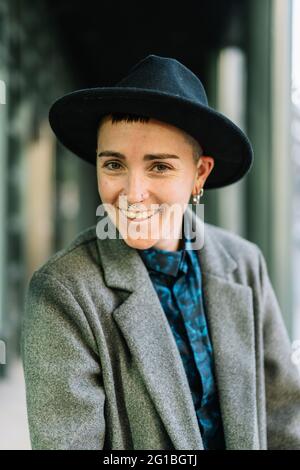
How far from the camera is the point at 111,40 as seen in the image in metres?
6.76

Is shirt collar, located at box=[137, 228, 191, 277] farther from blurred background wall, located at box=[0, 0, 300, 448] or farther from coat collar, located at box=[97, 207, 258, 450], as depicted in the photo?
blurred background wall, located at box=[0, 0, 300, 448]

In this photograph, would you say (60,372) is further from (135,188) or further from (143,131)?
(143,131)

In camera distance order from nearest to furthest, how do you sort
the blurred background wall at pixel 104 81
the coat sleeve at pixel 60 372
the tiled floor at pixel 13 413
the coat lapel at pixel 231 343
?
the coat sleeve at pixel 60 372 → the coat lapel at pixel 231 343 → the blurred background wall at pixel 104 81 → the tiled floor at pixel 13 413

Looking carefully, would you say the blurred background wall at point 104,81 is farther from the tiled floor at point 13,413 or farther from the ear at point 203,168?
the ear at point 203,168

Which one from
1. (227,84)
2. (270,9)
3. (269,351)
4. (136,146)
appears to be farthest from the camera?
(227,84)

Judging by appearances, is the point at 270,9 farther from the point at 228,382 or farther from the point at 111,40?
the point at 111,40

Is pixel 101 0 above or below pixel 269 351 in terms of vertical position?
above

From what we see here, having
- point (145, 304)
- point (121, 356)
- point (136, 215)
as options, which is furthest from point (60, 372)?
point (136, 215)

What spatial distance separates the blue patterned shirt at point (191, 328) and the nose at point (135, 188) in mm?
231

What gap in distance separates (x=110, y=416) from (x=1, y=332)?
279 cm

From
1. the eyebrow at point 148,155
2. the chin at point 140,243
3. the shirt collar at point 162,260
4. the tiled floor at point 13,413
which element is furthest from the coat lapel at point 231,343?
the tiled floor at point 13,413

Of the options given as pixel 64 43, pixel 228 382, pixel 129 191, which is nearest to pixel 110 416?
pixel 228 382

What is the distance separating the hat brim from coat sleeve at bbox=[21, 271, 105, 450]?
1.27ft

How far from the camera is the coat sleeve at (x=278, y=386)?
1.52m
